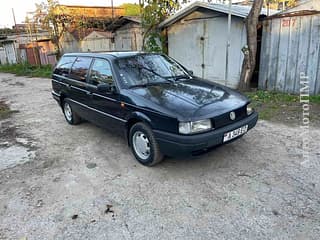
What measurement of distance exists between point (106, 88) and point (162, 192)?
1767 millimetres

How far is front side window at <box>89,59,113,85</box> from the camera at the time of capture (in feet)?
13.5

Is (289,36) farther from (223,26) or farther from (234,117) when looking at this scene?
(234,117)

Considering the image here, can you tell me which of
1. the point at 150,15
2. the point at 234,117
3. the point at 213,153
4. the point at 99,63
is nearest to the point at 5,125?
the point at 99,63

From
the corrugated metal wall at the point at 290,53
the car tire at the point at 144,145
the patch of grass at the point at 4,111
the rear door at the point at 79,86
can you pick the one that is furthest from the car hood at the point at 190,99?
the patch of grass at the point at 4,111

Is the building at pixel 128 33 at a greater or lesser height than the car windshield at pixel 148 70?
greater

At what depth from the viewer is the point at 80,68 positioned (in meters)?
4.98

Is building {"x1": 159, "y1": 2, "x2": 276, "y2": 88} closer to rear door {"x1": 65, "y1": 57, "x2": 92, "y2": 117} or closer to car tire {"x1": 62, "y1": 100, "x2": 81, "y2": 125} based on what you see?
rear door {"x1": 65, "y1": 57, "x2": 92, "y2": 117}

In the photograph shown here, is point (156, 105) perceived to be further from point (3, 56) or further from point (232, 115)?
point (3, 56)

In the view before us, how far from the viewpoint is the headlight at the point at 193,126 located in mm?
3072

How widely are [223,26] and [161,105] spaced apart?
6324 mm

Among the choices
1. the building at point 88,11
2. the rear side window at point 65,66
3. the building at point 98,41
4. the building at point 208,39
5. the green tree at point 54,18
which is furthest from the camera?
the building at point 88,11

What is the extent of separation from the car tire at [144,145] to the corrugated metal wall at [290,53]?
5.45 metres

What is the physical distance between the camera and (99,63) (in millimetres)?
4422

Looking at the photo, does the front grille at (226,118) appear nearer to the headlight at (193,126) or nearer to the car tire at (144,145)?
the headlight at (193,126)
